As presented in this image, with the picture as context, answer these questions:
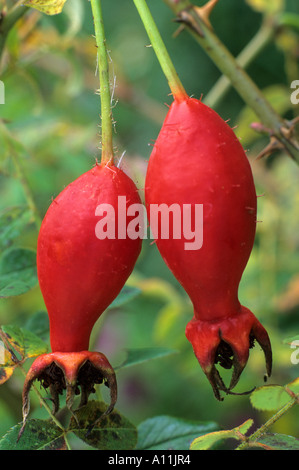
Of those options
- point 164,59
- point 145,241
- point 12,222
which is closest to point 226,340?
point 164,59

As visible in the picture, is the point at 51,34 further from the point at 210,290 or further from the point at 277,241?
the point at 210,290

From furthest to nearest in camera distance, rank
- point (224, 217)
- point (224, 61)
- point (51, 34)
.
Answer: point (51, 34) → point (224, 61) → point (224, 217)

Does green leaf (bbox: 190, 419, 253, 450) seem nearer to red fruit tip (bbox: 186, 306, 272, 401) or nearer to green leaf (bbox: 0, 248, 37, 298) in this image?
red fruit tip (bbox: 186, 306, 272, 401)

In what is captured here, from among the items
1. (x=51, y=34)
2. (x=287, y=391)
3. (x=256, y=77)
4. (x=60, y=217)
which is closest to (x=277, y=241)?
(x=51, y=34)

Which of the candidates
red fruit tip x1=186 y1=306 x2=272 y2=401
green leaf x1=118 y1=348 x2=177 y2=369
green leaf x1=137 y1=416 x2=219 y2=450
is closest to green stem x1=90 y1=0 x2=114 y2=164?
red fruit tip x1=186 y1=306 x2=272 y2=401

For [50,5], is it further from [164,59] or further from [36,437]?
[36,437]

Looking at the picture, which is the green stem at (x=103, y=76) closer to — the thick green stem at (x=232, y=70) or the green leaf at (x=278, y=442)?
the thick green stem at (x=232, y=70)
